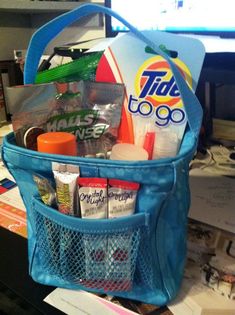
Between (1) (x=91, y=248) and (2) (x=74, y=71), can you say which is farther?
(2) (x=74, y=71)

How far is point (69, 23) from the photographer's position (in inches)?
16.1

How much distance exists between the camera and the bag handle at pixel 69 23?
1.06ft

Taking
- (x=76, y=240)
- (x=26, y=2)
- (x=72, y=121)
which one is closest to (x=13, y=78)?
(x=26, y=2)

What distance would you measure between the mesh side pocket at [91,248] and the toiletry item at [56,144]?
0.06 meters

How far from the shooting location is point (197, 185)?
22.9 inches

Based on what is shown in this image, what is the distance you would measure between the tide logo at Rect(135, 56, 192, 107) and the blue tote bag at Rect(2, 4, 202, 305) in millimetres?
50

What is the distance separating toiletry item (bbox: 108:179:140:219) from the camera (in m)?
0.32

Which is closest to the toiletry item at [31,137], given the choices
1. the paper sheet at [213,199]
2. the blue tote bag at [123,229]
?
the blue tote bag at [123,229]

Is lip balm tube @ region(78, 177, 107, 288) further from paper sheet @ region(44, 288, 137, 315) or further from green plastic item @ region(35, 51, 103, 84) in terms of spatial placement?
green plastic item @ region(35, 51, 103, 84)

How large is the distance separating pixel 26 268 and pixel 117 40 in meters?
0.33

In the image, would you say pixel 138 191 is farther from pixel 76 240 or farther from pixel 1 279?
pixel 1 279

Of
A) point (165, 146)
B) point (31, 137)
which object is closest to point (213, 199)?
point (165, 146)

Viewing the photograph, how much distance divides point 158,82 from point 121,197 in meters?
0.16

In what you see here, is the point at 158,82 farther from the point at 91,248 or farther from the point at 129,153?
the point at 91,248
